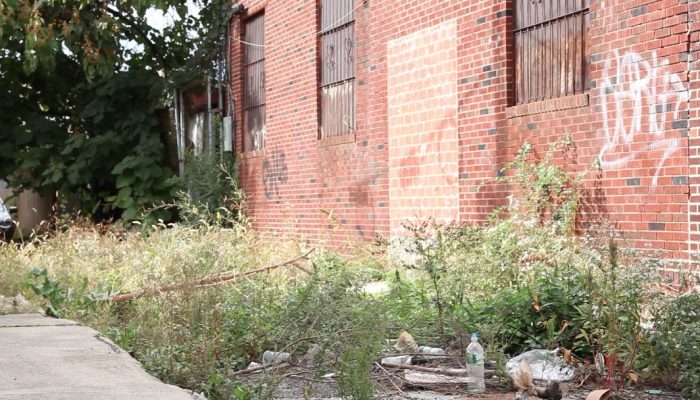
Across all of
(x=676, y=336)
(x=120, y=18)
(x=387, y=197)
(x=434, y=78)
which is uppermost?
(x=120, y=18)

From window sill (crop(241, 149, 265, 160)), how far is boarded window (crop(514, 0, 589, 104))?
6.50 m

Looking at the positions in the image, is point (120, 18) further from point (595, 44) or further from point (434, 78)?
point (595, 44)

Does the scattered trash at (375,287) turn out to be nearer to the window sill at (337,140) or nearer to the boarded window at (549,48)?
the boarded window at (549,48)

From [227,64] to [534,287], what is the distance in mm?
10810

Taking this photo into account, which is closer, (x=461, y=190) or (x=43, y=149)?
(x=461, y=190)

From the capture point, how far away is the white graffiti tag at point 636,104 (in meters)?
7.60

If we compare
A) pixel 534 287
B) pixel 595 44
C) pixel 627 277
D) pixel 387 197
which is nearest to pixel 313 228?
pixel 387 197

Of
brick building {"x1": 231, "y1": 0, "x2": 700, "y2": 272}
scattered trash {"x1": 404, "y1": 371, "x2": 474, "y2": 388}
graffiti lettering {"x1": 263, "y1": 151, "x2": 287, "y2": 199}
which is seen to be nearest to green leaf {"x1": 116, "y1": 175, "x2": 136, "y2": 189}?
brick building {"x1": 231, "y1": 0, "x2": 700, "y2": 272}

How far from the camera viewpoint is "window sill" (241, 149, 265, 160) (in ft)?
50.3

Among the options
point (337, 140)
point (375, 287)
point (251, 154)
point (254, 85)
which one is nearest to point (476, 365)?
point (375, 287)

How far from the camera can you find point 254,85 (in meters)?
15.8

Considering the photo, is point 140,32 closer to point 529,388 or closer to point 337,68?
point 337,68

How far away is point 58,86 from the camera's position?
18203 millimetres

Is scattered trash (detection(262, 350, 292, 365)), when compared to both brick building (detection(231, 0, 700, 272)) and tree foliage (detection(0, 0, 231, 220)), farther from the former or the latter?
tree foliage (detection(0, 0, 231, 220))
